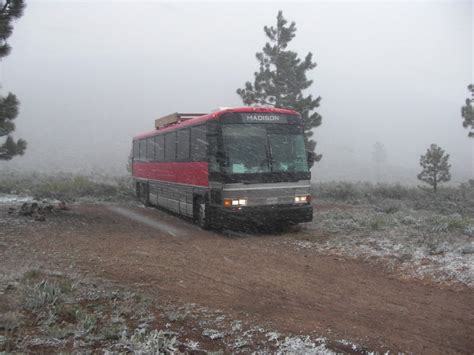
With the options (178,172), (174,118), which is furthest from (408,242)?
(174,118)

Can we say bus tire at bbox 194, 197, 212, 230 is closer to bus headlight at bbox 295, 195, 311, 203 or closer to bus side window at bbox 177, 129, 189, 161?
bus side window at bbox 177, 129, 189, 161

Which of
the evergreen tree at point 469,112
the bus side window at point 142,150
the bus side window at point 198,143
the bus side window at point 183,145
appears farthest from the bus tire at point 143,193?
the evergreen tree at point 469,112

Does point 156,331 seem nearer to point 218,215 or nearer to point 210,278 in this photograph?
point 210,278

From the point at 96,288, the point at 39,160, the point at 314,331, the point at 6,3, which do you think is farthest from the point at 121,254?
the point at 39,160

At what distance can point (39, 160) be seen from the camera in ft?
298

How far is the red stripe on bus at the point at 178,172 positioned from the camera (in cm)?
1279

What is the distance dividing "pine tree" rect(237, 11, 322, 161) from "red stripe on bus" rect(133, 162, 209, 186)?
404 inches

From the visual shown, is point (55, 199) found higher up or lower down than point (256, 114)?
lower down

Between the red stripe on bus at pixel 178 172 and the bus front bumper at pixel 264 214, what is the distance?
1.10 metres

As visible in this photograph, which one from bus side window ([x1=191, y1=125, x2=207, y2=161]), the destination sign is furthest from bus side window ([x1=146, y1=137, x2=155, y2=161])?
the destination sign

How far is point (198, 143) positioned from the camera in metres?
13.1

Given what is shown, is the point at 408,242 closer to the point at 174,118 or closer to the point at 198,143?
the point at 198,143

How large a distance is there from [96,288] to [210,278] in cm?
192

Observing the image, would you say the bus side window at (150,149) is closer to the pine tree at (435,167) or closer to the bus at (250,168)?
the bus at (250,168)
